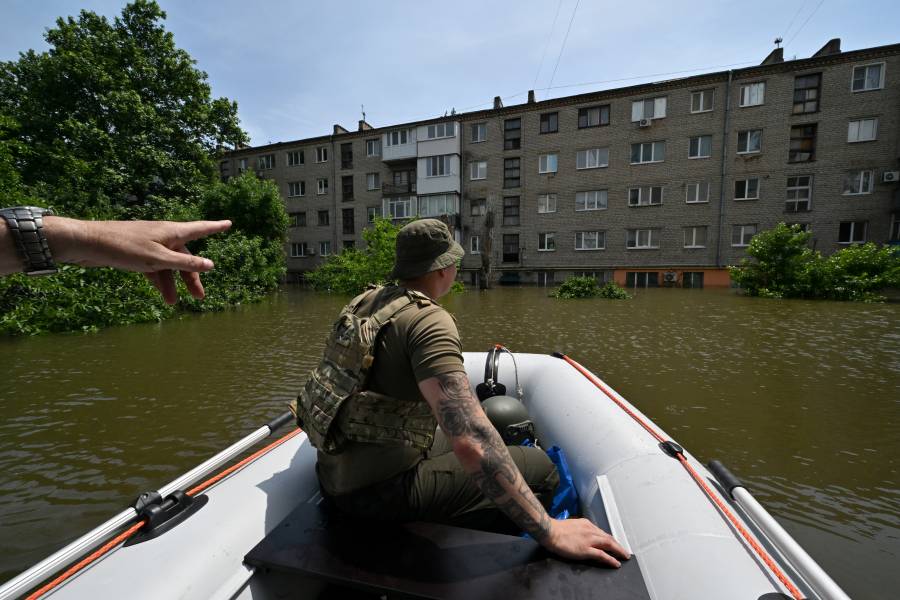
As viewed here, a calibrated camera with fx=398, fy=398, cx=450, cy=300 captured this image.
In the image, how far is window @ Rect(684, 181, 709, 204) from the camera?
2398 cm

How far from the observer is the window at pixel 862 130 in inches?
832

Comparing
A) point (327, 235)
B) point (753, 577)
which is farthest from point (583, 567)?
point (327, 235)

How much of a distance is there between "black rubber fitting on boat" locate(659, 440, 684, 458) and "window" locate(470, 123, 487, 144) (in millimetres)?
29280

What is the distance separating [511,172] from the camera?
28.7m

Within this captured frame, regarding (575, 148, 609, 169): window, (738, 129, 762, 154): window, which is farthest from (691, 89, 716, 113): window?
(575, 148, 609, 169): window

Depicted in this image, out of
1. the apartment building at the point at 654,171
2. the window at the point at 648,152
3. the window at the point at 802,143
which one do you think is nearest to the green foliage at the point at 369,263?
the apartment building at the point at 654,171

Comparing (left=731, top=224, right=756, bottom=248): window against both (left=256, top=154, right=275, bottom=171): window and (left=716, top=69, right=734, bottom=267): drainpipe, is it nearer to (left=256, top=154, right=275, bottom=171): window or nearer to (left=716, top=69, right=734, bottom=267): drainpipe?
(left=716, top=69, right=734, bottom=267): drainpipe

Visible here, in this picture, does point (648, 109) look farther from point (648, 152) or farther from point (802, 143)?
point (802, 143)

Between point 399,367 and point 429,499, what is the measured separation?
24.2 inches

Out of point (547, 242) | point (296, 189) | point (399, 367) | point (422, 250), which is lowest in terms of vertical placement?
point (399, 367)

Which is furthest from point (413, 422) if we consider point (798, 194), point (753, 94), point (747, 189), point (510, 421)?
point (753, 94)

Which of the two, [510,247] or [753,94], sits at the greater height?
[753,94]

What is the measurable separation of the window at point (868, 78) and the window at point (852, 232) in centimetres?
702

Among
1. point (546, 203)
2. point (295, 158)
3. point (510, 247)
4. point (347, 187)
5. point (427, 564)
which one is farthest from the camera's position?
point (295, 158)
